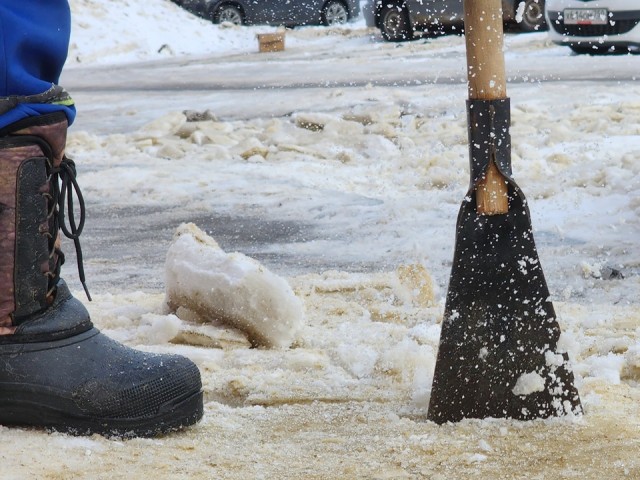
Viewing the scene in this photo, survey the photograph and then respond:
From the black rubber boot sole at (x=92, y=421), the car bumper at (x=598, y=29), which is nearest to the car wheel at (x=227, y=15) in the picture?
the car bumper at (x=598, y=29)

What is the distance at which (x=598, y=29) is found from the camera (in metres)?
10.8

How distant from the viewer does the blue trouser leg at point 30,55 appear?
1932 mm

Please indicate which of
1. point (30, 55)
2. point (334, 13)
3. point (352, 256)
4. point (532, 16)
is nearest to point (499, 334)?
point (30, 55)

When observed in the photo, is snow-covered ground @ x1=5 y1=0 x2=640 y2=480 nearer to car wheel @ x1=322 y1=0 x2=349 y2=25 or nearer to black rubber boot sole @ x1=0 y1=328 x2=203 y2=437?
black rubber boot sole @ x1=0 y1=328 x2=203 y2=437

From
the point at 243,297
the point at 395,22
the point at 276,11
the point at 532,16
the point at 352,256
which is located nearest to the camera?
the point at 243,297

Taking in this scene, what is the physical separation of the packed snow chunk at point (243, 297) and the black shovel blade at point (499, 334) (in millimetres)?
654

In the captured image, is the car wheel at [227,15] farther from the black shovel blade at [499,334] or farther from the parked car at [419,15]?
the black shovel blade at [499,334]

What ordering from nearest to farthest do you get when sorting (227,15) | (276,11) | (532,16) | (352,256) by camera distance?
(352,256) → (532,16) → (276,11) → (227,15)

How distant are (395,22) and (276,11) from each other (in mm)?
5279

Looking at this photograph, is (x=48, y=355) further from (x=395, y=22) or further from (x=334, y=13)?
(x=334, y=13)

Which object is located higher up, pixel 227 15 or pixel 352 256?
pixel 227 15

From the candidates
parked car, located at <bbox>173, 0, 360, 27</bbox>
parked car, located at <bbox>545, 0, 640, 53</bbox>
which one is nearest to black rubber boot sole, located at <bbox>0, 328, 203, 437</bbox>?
parked car, located at <bbox>545, 0, 640, 53</bbox>

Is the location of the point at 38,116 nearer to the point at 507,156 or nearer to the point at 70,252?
the point at 507,156

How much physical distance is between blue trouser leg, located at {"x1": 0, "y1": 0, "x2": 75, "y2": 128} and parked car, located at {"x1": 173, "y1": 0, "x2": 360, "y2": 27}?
1830 cm
